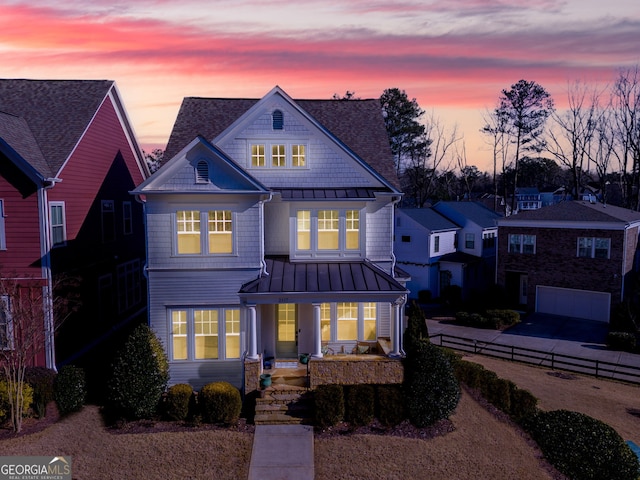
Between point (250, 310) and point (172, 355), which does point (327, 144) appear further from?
point (172, 355)

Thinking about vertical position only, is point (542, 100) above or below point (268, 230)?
above

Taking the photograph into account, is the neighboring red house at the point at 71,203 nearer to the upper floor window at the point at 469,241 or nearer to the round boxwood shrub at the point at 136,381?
the round boxwood shrub at the point at 136,381

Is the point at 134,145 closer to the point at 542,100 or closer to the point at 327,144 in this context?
the point at 327,144

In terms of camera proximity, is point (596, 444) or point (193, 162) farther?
point (193, 162)

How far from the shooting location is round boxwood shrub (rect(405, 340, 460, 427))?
1522cm

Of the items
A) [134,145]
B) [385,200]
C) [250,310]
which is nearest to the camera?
[250,310]

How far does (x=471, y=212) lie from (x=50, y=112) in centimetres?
3509

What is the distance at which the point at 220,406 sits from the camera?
50.0 ft

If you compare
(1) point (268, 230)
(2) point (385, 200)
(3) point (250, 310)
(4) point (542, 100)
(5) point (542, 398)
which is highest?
(4) point (542, 100)

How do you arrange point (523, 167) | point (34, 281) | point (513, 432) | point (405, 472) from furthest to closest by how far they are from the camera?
point (523, 167), point (34, 281), point (513, 432), point (405, 472)

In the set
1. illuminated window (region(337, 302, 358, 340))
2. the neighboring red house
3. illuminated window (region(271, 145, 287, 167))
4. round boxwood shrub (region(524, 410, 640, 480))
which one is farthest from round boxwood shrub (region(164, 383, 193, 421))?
round boxwood shrub (region(524, 410, 640, 480))

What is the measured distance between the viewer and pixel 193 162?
56.9 feet

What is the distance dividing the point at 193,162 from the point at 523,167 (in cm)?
10001

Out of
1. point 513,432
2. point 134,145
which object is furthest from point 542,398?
point 134,145
